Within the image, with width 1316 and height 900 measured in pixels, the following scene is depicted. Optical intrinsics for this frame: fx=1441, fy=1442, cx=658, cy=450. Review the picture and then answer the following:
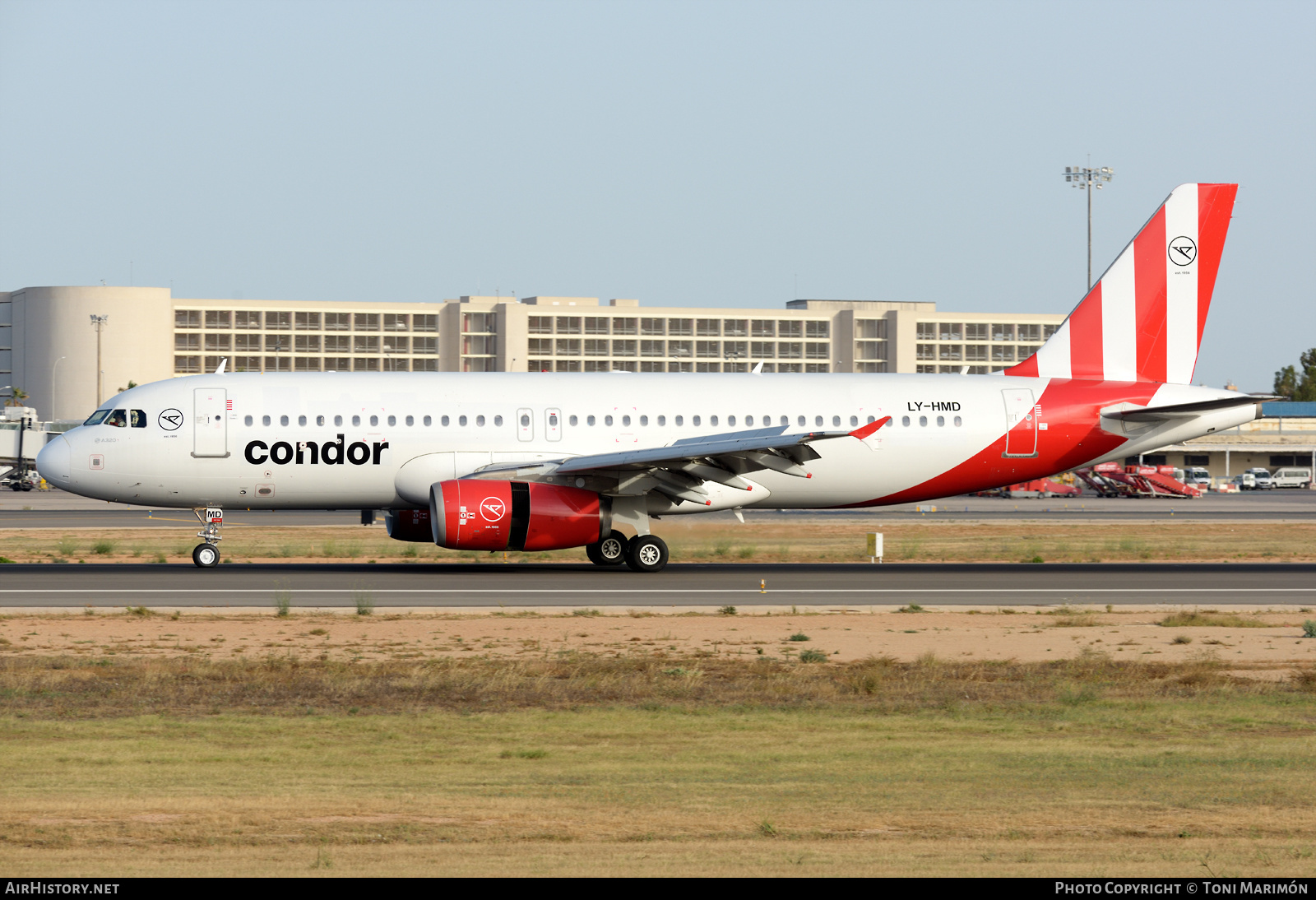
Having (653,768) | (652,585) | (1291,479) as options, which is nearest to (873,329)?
(1291,479)

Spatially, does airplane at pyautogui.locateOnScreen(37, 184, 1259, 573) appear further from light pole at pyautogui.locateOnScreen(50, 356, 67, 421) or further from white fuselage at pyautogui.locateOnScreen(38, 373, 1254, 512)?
light pole at pyautogui.locateOnScreen(50, 356, 67, 421)

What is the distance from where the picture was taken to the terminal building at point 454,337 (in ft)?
516

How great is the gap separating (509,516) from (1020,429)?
40.1ft

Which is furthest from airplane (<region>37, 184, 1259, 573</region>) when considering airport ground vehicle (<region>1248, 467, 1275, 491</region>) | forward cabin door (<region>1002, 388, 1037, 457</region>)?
airport ground vehicle (<region>1248, 467, 1275, 491</region>)

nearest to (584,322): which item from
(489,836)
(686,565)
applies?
(686,565)

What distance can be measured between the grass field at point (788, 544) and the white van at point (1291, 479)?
207ft

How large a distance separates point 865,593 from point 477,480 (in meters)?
7.92

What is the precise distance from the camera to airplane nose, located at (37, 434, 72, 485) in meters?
30.1

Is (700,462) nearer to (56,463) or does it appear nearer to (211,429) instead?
(211,429)

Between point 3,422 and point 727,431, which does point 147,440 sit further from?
point 3,422

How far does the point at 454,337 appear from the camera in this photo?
168 meters

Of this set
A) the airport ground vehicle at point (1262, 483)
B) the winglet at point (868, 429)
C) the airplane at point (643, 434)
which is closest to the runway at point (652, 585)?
the airplane at point (643, 434)

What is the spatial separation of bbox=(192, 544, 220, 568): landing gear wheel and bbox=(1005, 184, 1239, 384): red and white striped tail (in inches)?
732

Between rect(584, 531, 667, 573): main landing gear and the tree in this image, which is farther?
the tree
